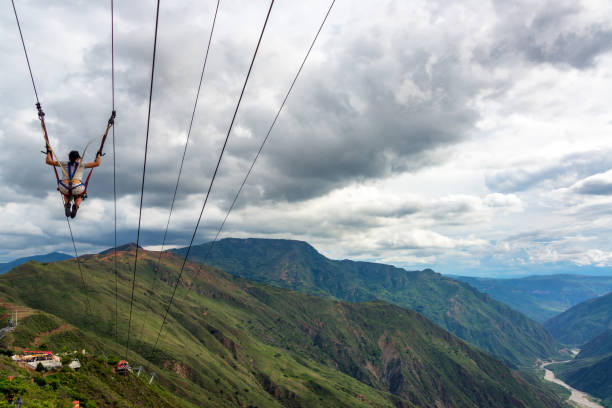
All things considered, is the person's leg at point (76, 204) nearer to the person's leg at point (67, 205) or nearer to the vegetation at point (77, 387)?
the person's leg at point (67, 205)

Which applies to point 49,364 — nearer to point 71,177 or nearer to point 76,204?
point 76,204

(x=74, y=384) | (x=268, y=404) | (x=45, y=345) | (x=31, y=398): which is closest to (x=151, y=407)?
(x=74, y=384)

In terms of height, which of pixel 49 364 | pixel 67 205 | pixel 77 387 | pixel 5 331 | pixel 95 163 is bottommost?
pixel 5 331

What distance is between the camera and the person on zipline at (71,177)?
59.0 feet

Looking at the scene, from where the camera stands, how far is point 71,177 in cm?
1809

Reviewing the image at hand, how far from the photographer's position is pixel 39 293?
185m

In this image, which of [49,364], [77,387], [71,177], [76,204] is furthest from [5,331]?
[71,177]

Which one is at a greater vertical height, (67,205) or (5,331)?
(67,205)

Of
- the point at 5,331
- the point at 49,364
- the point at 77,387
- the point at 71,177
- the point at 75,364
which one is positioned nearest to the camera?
the point at 71,177

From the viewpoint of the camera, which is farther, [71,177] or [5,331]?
[5,331]

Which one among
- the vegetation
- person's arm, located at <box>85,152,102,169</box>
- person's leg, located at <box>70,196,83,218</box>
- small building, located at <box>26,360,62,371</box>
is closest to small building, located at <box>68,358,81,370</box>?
the vegetation

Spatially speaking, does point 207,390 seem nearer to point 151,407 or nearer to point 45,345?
point 45,345

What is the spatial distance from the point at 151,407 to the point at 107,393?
17975mm

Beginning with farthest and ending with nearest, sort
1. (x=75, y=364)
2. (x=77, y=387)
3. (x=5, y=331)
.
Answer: (x=5, y=331)
(x=75, y=364)
(x=77, y=387)
